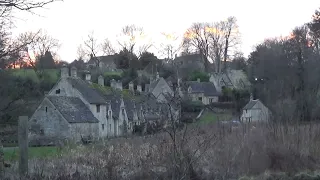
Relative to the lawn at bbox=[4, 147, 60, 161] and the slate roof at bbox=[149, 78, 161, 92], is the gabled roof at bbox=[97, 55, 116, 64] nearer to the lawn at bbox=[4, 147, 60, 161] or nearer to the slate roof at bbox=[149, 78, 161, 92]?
the slate roof at bbox=[149, 78, 161, 92]

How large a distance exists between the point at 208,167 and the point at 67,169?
3984 mm

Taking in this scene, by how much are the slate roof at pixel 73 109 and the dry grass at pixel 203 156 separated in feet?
77.8

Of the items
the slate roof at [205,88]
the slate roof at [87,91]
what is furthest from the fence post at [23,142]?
the slate roof at [205,88]

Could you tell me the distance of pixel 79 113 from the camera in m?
39.8

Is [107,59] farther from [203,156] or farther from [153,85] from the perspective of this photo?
[203,156]

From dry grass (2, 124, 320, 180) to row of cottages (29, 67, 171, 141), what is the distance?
19756 millimetres

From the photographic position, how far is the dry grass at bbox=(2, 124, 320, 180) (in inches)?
439

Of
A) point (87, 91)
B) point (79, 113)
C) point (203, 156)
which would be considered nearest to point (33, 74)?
point (87, 91)

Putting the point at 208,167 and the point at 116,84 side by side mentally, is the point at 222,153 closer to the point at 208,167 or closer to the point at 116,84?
the point at 208,167

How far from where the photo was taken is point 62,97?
131 ft

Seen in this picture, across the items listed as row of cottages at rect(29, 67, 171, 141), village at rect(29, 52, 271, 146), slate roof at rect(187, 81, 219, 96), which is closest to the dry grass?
village at rect(29, 52, 271, 146)

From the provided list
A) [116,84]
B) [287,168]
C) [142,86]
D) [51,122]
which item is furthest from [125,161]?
[142,86]

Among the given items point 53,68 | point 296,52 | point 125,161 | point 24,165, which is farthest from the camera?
point 53,68

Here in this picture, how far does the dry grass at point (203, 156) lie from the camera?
11.2 metres
